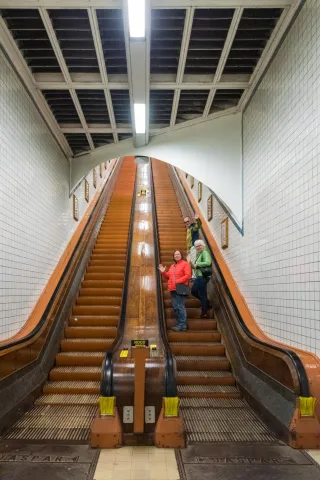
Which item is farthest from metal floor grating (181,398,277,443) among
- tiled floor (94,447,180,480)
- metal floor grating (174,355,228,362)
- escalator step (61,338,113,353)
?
escalator step (61,338,113,353)

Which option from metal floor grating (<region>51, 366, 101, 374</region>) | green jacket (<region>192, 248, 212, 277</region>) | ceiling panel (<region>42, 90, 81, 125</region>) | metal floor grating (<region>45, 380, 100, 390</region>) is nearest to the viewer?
metal floor grating (<region>45, 380, 100, 390</region>)

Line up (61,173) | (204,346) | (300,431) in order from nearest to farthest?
(300,431) → (204,346) → (61,173)

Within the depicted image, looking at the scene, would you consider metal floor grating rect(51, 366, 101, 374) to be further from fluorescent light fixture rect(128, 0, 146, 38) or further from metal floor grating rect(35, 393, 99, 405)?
fluorescent light fixture rect(128, 0, 146, 38)

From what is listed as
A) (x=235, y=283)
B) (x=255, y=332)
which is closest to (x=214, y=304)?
(x=235, y=283)

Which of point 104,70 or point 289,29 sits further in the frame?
point 104,70

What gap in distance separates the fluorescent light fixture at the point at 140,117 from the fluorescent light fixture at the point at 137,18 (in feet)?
5.09

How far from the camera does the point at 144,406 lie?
3557 millimetres

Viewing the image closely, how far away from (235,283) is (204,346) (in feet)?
3.84

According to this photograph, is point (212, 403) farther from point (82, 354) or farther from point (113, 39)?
point (113, 39)

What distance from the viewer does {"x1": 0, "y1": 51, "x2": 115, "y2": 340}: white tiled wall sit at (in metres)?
4.30

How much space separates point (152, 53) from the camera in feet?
15.2

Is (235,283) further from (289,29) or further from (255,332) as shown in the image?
(289,29)

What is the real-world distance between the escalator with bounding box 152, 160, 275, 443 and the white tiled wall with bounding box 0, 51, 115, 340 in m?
2.23

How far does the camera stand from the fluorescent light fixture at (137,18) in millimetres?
3552
